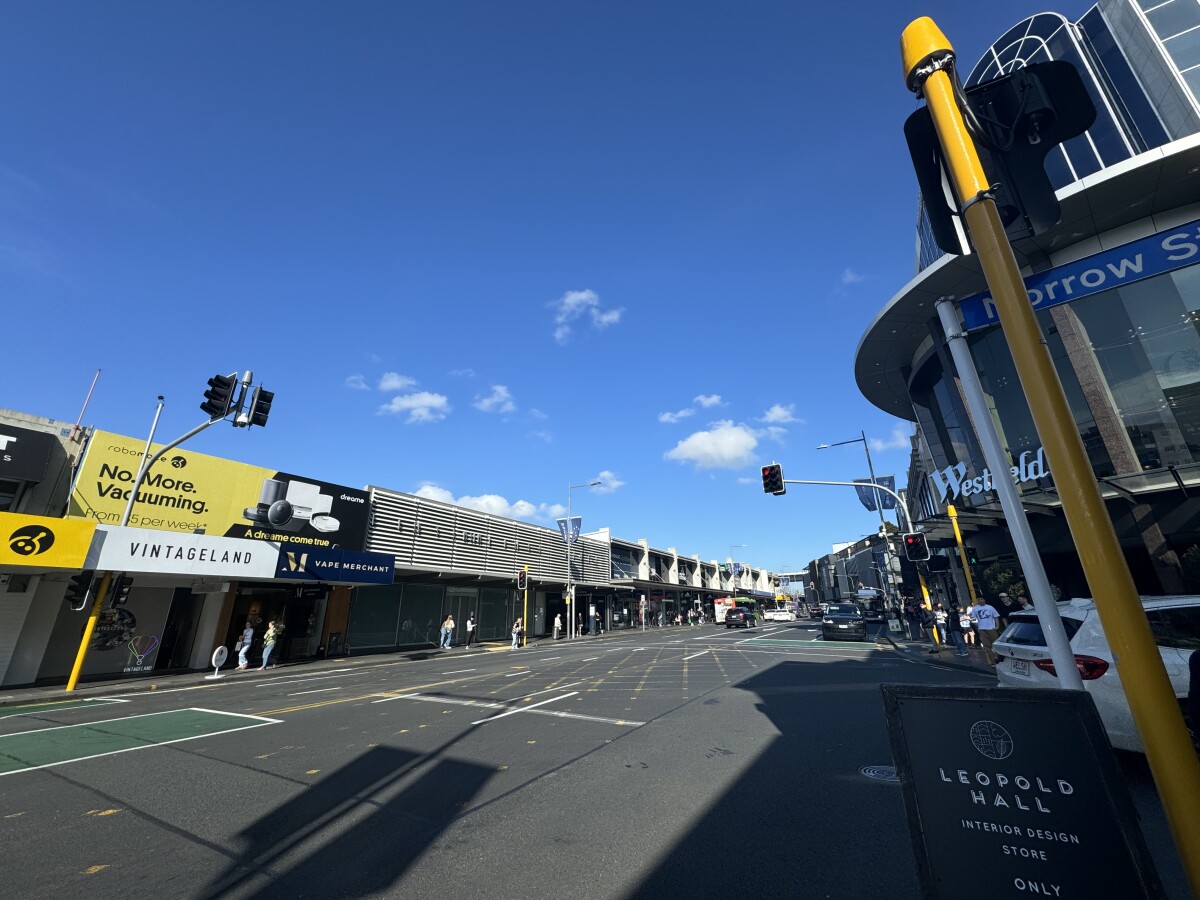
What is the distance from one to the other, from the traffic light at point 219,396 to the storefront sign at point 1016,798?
15543 millimetres

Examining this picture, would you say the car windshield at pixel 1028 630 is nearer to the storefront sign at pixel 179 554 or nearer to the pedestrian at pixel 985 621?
the pedestrian at pixel 985 621

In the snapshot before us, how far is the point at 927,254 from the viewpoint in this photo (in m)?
29.8

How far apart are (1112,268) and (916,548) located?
688 inches

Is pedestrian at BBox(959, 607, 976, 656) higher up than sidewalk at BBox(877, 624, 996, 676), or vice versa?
pedestrian at BBox(959, 607, 976, 656)

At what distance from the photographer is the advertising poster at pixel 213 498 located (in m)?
17.4

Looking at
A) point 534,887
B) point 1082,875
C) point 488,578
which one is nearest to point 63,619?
point 488,578

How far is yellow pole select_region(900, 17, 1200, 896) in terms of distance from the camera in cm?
186

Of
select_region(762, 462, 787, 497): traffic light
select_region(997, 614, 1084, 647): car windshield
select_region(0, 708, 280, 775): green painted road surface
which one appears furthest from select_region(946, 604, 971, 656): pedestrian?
select_region(0, 708, 280, 775): green painted road surface

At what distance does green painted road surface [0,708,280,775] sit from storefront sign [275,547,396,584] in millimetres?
10504

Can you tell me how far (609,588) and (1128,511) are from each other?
3927 cm

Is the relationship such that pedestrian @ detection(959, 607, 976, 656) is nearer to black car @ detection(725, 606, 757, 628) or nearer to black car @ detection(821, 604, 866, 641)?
black car @ detection(821, 604, 866, 641)

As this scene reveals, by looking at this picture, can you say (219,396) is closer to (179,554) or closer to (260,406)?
(260,406)

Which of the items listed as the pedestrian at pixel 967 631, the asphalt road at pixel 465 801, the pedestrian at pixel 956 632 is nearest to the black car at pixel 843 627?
the pedestrian at pixel 956 632

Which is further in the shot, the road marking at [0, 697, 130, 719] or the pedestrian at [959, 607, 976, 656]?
the pedestrian at [959, 607, 976, 656]
